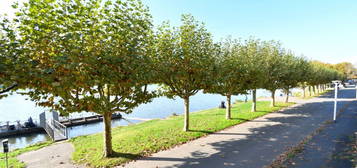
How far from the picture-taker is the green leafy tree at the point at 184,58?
35.1ft

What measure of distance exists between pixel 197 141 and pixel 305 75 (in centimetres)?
2435

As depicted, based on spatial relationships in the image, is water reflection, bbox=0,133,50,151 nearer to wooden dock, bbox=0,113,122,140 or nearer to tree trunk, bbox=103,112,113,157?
wooden dock, bbox=0,113,122,140

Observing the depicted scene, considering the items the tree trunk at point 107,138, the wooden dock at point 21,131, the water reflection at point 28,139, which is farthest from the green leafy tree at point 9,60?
the wooden dock at point 21,131

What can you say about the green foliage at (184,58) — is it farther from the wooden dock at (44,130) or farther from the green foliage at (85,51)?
the wooden dock at (44,130)

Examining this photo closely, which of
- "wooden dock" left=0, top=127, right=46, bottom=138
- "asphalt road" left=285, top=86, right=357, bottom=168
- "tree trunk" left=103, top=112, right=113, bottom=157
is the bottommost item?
"wooden dock" left=0, top=127, right=46, bottom=138

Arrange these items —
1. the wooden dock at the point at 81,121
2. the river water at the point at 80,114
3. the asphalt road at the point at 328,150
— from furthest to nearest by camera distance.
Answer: the wooden dock at the point at 81,121 < the river water at the point at 80,114 < the asphalt road at the point at 328,150

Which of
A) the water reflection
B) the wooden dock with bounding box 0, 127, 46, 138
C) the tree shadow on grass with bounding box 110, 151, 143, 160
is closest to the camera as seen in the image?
the tree shadow on grass with bounding box 110, 151, 143, 160

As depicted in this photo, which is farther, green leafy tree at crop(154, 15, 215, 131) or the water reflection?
the water reflection

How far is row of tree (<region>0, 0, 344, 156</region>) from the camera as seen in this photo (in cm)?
536

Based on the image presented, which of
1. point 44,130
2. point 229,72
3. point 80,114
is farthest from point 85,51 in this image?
point 80,114

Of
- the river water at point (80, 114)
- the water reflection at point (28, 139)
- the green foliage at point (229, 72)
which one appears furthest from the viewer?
the river water at point (80, 114)

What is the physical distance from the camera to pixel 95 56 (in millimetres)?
6645

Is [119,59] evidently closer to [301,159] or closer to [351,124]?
[301,159]

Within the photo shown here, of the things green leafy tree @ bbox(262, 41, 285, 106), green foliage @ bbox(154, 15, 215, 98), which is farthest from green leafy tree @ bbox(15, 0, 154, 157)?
green leafy tree @ bbox(262, 41, 285, 106)
